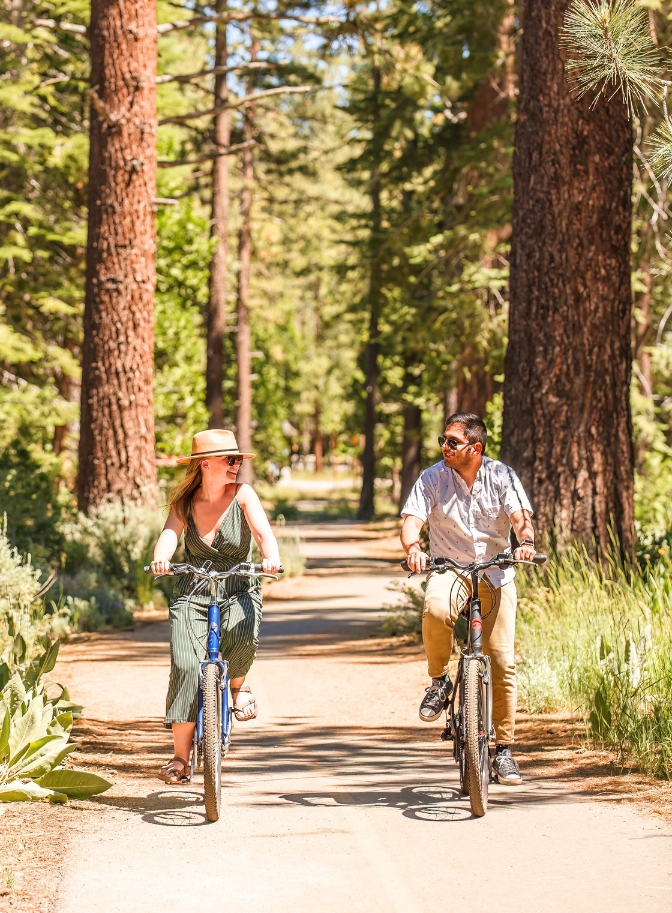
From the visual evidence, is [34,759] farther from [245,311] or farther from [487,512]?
[245,311]

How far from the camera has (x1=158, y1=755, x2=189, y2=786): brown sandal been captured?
6590 mm

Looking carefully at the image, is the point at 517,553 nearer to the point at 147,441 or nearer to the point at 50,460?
the point at 147,441

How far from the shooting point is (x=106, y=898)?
505cm

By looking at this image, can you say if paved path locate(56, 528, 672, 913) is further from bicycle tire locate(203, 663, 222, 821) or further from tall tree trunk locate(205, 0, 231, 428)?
tall tree trunk locate(205, 0, 231, 428)

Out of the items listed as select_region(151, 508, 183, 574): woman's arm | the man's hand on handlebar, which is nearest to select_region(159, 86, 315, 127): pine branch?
select_region(151, 508, 183, 574): woman's arm

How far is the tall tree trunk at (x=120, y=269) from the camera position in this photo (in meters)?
15.7

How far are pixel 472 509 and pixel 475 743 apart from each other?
1.33 metres

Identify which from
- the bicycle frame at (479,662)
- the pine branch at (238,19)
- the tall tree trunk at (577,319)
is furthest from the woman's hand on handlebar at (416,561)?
the pine branch at (238,19)

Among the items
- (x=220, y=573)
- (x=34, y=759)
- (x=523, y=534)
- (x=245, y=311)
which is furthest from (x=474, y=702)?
(x=245, y=311)

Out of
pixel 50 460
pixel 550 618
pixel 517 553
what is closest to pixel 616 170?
pixel 550 618

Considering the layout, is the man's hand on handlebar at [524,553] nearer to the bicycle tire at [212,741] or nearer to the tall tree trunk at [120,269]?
the bicycle tire at [212,741]

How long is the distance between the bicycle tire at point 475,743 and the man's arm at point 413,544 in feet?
1.80

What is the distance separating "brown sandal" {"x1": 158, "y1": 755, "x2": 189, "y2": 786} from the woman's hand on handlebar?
5.08 feet

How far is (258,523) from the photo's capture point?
6855mm
